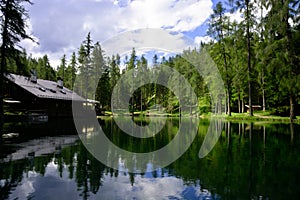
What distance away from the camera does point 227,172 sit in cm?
783

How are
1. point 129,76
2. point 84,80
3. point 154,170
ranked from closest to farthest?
point 154,170, point 84,80, point 129,76

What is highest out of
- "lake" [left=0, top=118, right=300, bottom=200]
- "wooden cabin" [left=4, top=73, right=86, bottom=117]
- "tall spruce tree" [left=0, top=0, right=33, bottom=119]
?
"tall spruce tree" [left=0, top=0, right=33, bottom=119]

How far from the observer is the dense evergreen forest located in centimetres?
2659

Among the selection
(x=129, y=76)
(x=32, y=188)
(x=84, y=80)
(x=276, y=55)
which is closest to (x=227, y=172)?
(x=32, y=188)

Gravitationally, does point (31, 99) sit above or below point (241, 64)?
below

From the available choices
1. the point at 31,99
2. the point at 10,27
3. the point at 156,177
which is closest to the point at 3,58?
the point at 10,27

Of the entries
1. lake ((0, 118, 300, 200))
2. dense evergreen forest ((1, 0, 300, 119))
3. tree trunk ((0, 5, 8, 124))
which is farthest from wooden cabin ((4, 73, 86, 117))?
lake ((0, 118, 300, 200))

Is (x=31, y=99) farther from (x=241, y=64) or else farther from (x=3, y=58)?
(x=241, y=64)

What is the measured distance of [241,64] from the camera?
128ft

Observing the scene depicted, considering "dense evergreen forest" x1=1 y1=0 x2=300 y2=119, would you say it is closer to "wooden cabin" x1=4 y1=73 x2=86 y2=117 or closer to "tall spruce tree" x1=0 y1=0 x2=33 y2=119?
"tall spruce tree" x1=0 y1=0 x2=33 y2=119

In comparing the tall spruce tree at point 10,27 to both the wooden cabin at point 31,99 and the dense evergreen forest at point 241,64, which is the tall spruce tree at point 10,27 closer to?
the dense evergreen forest at point 241,64

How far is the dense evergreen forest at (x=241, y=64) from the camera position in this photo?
87.2 ft

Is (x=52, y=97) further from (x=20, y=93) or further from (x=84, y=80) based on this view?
(x=84, y=80)

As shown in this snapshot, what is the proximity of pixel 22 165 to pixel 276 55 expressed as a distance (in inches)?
1004
